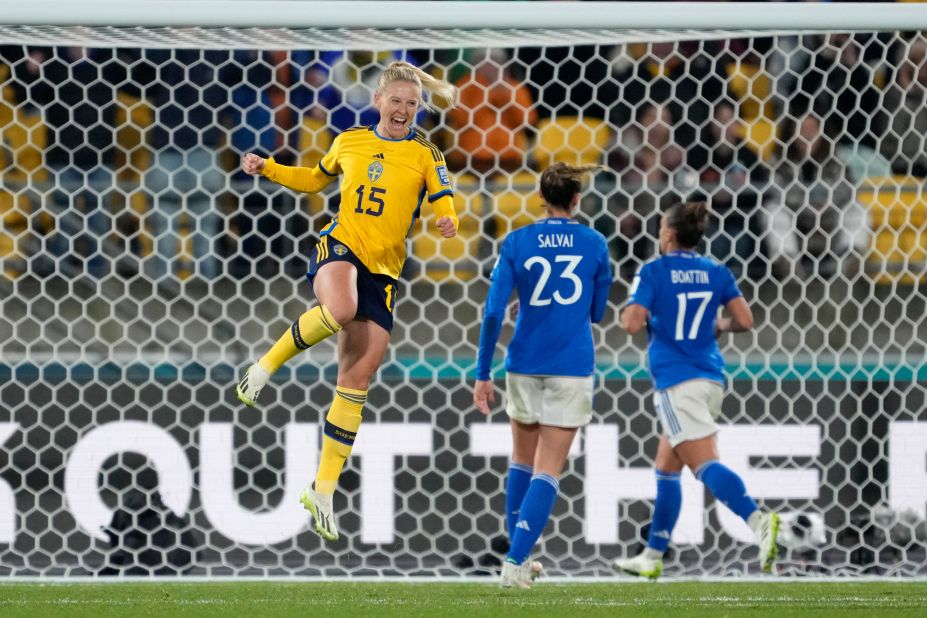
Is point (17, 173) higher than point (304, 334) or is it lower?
higher

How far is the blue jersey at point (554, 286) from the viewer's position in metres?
4.42

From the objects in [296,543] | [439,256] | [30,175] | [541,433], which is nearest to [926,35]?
[439,256]

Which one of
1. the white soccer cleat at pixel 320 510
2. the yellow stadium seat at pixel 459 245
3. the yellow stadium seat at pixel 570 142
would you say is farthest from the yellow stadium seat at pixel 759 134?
the white soccer cleat at pixel 320 510

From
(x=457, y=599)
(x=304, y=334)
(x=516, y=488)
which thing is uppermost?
(x=304, y=334)

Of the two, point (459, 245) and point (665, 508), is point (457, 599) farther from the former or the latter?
point (459, 245)

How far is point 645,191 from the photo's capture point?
6.34 m

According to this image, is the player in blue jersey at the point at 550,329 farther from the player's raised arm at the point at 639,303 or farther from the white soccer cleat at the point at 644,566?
the white soccer cleat at the point at 644,566

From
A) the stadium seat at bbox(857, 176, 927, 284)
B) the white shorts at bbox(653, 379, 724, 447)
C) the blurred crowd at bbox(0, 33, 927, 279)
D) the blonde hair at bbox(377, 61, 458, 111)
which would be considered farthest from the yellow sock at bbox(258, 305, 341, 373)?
the stadium seat at bbox(857, 176, 927, 284)

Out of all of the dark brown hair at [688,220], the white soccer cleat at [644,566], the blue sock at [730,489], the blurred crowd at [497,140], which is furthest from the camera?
the blurred crowd at [497,140]

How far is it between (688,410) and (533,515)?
0.72 m

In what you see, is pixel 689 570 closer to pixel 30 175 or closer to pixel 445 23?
pixel 445 23

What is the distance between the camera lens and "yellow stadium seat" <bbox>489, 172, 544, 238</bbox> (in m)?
6.10

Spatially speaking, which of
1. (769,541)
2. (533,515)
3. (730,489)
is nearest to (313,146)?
(533,515)

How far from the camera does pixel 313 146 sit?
629 centimetres
